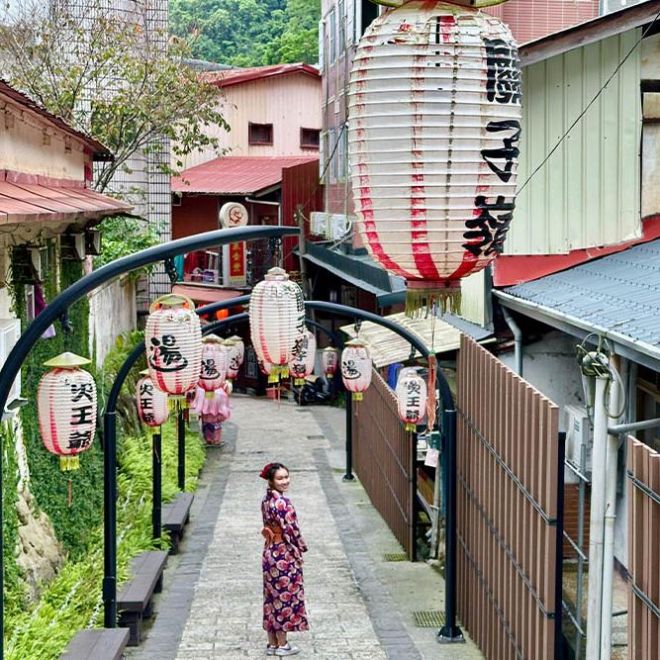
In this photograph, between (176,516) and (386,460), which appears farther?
(386,460)

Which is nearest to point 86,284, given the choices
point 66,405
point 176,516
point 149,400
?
point 66,405

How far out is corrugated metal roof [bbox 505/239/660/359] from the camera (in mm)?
9234

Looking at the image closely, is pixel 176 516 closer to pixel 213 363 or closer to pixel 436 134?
pixel 213 363

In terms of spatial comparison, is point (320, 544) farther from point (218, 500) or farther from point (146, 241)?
point (146, 241)

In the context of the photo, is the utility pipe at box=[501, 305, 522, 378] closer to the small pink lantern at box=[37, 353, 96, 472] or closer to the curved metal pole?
the small pink lantern at box=[37, 353, 96, 472]

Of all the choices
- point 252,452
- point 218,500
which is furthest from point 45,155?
point 252,452

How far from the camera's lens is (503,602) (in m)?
10.2

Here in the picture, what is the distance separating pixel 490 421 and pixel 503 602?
158 cm

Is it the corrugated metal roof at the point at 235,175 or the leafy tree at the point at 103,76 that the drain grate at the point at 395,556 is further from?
the corrugated metal roof at the point at 235,175

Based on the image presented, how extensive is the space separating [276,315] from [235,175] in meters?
31.8

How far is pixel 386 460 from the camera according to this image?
59.5ft

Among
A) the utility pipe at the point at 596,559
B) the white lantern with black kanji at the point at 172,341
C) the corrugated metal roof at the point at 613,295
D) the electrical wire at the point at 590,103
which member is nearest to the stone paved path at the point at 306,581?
the white lantern with black kanji at the point at 172,341

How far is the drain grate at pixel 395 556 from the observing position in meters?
16.2

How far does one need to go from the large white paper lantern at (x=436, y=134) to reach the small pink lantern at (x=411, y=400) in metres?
8.75
